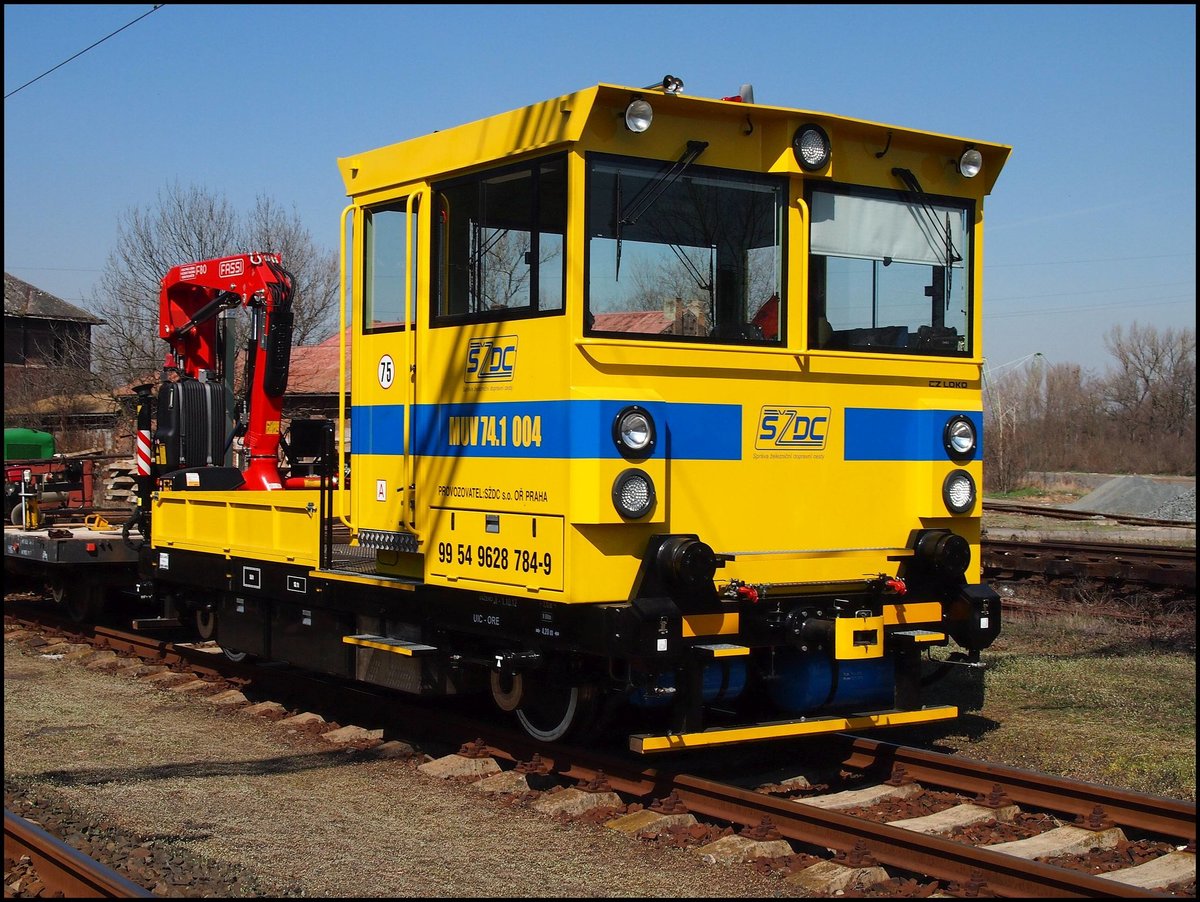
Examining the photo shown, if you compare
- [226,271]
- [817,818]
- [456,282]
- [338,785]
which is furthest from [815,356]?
[226,271]

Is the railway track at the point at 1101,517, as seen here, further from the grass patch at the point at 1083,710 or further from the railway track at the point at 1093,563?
the grass patch at the point at 1083,710

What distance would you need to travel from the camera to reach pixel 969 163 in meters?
7.45

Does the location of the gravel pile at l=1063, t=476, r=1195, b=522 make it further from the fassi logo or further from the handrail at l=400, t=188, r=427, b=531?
the handrail at l=400, t=188, r=427, b=531

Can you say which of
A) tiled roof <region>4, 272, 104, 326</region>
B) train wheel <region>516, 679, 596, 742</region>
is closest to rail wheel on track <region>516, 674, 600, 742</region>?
train wheel <region>516, 679, 596, 742</region>

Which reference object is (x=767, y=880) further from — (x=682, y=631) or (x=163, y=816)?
(x=163, y=816)

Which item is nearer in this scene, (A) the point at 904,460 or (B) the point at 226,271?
(A) the point at 904,460

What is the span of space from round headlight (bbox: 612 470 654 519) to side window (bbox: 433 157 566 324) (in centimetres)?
89

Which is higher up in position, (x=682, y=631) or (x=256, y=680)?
(x=682, y=631)

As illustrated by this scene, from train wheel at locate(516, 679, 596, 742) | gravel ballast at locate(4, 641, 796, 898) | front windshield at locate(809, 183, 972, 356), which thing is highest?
front windshield at locate(809, 183, 972, 356)

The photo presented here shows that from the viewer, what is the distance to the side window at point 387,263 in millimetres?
7477

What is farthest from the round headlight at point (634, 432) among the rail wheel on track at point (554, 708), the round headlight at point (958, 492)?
the round headlight at point (958, 492)

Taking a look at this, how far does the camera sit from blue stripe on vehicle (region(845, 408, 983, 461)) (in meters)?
7.14

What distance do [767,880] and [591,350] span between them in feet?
8.25

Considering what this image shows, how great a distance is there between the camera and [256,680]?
32.8 feet
